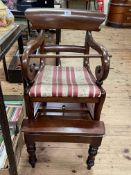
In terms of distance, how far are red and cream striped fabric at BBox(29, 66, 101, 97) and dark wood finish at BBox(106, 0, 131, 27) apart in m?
3.51

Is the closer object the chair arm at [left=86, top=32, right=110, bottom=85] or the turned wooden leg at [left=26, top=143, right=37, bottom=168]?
the chair arm at [left=86, top=32, right=110, bottom=85]

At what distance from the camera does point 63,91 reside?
3.65ft

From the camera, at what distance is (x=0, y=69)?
7.88 ft

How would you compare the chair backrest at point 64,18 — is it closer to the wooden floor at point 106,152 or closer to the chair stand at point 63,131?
the chair stand at point 63,131

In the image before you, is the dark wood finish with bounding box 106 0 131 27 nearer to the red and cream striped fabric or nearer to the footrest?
the red and cream striped fabric

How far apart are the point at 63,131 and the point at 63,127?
0.03 metres

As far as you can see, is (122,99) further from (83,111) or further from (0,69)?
(0,69)

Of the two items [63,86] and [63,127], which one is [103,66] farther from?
[63,127]

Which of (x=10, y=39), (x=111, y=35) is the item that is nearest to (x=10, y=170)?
(x=10, y=39)

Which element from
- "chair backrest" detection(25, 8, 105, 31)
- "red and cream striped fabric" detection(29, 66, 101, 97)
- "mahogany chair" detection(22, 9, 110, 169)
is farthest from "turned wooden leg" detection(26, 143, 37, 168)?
"chair backrest" detection(25, 8, 105, 31)

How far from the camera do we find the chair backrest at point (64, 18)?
1.30 m

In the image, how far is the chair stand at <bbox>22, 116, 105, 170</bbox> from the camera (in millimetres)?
1134

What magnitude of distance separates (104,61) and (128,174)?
74cm

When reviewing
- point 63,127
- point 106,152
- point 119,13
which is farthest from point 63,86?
point 119,13
